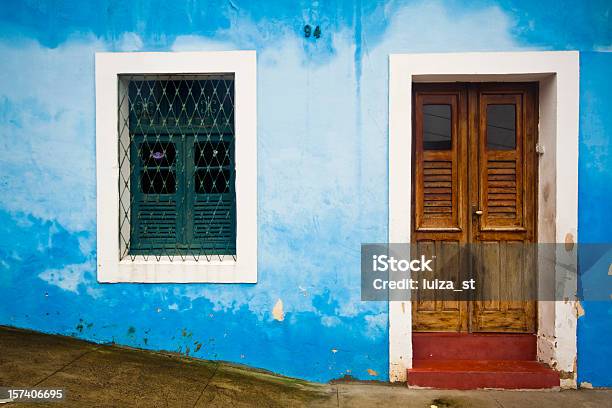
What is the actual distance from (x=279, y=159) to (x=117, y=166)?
56.7 inches

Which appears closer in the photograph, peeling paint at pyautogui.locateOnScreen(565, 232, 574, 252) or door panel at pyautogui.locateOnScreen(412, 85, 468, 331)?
peeling paint at pyautogui.locateOnScreen(565, 232, 574, 252)

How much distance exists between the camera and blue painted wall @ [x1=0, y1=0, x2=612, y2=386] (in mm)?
4051

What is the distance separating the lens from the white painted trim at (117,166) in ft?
13.3

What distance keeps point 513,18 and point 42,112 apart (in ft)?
13.9

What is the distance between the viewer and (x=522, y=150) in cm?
430

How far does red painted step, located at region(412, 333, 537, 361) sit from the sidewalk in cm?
40

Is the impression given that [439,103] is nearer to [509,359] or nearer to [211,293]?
[509,359]

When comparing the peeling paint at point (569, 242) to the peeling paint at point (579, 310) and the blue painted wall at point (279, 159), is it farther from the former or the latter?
the peeling paint at point (579, 310)

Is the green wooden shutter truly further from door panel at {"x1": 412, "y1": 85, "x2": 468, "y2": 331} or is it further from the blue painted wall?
door panel at {"x1": 412, "y1": 85, "x2": 468, "y2": 331}

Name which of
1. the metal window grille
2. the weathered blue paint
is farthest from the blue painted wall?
the metal window grille

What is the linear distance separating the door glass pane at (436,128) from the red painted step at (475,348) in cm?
177
